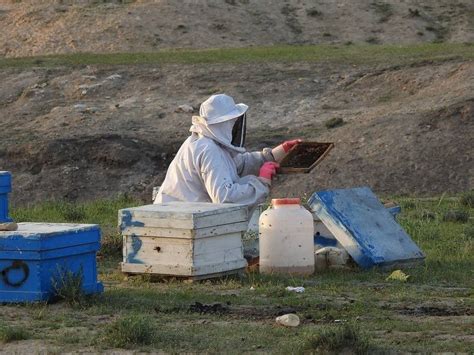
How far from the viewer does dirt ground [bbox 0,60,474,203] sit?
990 inches

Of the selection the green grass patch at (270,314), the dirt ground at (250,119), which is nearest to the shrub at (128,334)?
the green grass patch at (270,314)

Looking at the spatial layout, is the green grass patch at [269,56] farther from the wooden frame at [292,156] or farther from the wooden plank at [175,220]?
the wooden plank at [175,220]

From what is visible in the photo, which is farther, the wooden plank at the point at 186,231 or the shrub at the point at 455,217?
the shrub at the point at 455,217

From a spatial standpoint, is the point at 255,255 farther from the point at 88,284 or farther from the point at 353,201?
Result: the point at 88,284

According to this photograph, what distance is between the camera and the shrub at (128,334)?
9.75 m

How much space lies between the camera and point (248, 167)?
46.3 ft

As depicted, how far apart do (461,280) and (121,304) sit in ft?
10.7

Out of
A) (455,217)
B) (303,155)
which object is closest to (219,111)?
(303,155)

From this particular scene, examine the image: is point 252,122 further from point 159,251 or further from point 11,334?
point 11,334

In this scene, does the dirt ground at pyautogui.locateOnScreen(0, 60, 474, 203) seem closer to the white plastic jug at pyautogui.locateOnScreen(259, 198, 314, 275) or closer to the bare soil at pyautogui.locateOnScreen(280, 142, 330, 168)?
the bare soil at pyautogui.locateOnScreen(280, 142, 330, 168)

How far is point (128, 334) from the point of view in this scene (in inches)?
385

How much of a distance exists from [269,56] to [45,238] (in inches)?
912

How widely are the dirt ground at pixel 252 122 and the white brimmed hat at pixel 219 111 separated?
34.0ft

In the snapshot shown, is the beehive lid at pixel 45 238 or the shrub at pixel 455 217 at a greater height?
the beehive lid at pixel 45 238
